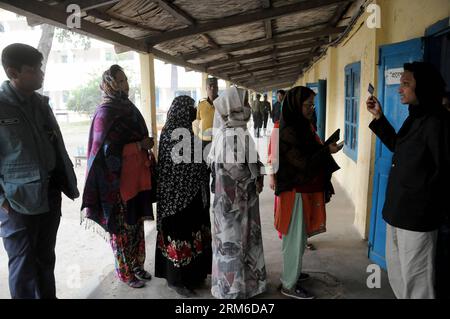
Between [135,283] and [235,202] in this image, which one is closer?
[235,202]

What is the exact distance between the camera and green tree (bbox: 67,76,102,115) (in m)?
23.1

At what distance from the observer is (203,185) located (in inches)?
105

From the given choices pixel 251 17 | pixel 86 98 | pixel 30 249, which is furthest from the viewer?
pixel 86 98

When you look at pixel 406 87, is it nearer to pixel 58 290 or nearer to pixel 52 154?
pixel 52 154

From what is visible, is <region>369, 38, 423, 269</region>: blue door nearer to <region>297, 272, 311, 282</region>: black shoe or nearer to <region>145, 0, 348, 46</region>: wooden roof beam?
<region>297, 272, 311, 282</region>: black shoe

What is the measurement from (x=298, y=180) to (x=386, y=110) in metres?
1.11

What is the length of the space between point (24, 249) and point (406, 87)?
2.42 meters

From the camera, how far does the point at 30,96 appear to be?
2.15m

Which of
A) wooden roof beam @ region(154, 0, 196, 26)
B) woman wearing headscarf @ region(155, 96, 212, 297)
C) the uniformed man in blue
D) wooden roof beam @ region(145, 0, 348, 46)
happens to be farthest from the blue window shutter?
the uniformed man in blue

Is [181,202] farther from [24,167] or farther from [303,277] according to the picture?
[303,277]

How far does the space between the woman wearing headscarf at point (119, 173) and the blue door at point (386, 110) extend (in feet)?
6.40

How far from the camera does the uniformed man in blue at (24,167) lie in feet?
6.52

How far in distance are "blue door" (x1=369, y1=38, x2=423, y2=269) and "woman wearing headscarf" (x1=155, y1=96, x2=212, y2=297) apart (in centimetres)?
151

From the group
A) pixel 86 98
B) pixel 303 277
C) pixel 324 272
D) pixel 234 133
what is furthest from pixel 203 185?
pixel 86 98
